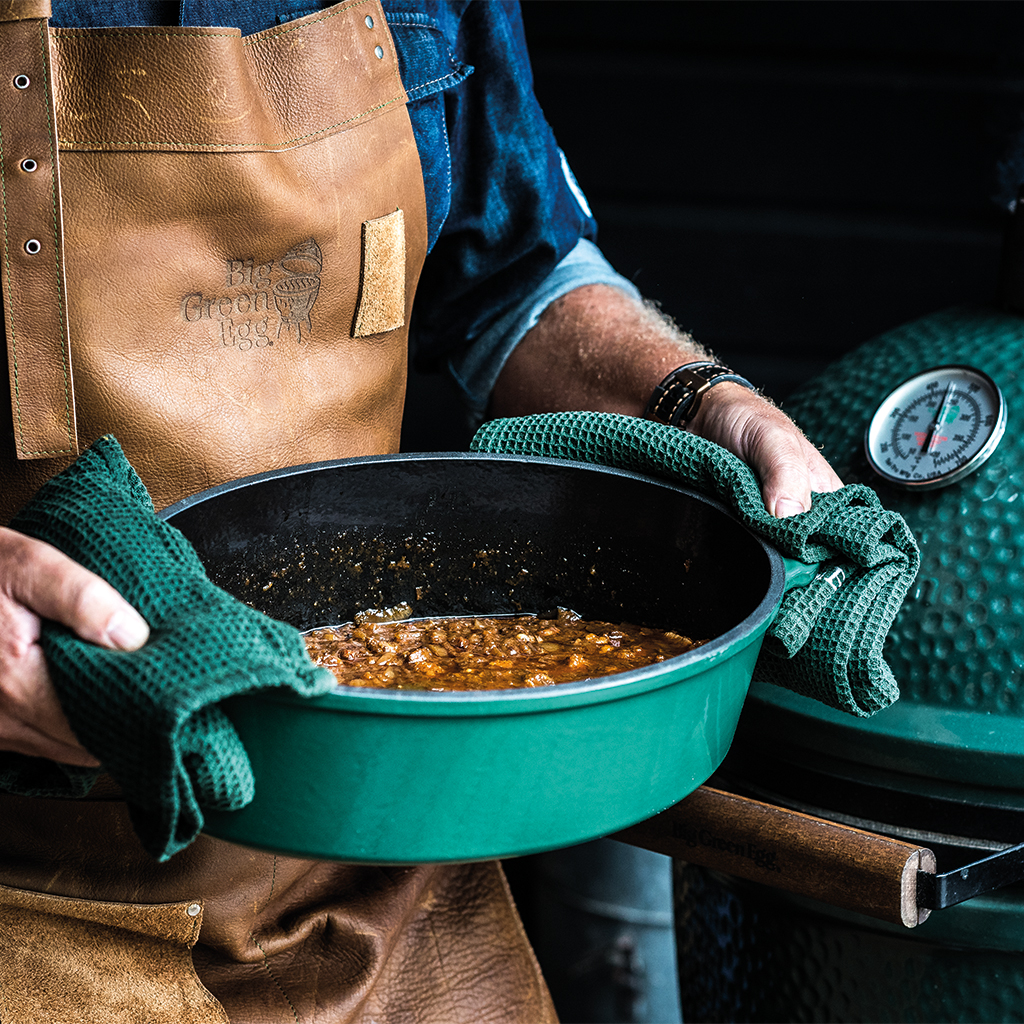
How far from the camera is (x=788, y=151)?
6.50 feet

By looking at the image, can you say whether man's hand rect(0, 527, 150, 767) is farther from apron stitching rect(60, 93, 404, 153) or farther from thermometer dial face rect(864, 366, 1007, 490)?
thermometer dial face rect(864, 366, 1007, 490)

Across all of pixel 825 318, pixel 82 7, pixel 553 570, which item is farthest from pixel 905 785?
pixel 825 318

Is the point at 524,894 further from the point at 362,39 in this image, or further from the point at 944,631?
the point at 362,39

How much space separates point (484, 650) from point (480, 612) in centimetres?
Answer: 13

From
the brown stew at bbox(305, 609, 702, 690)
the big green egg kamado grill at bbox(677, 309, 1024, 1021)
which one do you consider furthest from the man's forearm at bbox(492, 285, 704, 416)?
the brown stew at bbox(305, 609, 702, 690)

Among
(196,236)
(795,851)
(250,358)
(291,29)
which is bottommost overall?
(795,851)

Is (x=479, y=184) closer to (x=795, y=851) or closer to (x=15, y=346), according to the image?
(x=15, y=346)

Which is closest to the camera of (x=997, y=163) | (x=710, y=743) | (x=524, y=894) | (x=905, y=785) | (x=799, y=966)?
(x=710, y=743)

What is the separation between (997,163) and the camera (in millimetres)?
1875

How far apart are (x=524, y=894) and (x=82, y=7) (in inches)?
74.1

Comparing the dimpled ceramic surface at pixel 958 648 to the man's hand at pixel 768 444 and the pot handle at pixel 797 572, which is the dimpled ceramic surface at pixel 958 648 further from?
the pot handle at pixel 797 572

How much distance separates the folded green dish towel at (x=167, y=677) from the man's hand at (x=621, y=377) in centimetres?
52

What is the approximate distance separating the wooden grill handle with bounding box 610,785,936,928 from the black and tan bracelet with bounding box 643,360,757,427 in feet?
1.24

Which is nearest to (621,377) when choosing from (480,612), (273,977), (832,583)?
(480,612)
